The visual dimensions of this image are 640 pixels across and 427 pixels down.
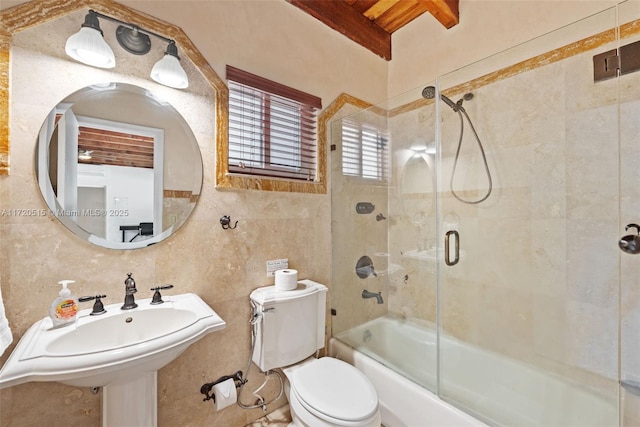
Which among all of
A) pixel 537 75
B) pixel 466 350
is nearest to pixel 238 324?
pixel 466 350

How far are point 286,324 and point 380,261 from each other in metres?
0.93

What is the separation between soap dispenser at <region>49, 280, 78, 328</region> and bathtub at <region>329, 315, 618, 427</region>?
153 centimetres

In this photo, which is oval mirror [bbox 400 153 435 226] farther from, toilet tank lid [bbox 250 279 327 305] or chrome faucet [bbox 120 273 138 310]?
chrome faucet [bbox 120 273 138 310]

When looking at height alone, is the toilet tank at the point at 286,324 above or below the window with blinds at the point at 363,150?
below

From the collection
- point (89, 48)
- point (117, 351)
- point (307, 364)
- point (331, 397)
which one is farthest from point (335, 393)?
point (89, 48)

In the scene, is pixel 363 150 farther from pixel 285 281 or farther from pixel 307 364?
pixel 307 364

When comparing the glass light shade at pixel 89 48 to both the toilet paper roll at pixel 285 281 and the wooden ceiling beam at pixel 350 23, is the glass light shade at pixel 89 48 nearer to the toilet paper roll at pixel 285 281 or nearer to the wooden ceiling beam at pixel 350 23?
the wooden ceiling beam at pixel 350 23

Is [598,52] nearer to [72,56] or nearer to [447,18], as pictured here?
[447,18]

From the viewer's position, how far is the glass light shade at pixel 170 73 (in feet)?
4.24

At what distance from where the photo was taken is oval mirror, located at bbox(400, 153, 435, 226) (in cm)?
189

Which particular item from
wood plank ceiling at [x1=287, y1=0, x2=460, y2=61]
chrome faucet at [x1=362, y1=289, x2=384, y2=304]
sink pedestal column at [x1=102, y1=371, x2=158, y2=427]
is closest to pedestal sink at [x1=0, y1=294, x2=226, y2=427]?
sink pedestal column at [x1=102, y1=371, x2=158, y2=427]

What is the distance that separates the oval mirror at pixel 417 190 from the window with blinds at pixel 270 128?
0.70 metres

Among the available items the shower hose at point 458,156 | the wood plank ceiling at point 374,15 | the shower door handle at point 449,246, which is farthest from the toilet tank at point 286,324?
the wood plank ceiling at point 374,15

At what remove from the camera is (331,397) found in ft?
4.05
